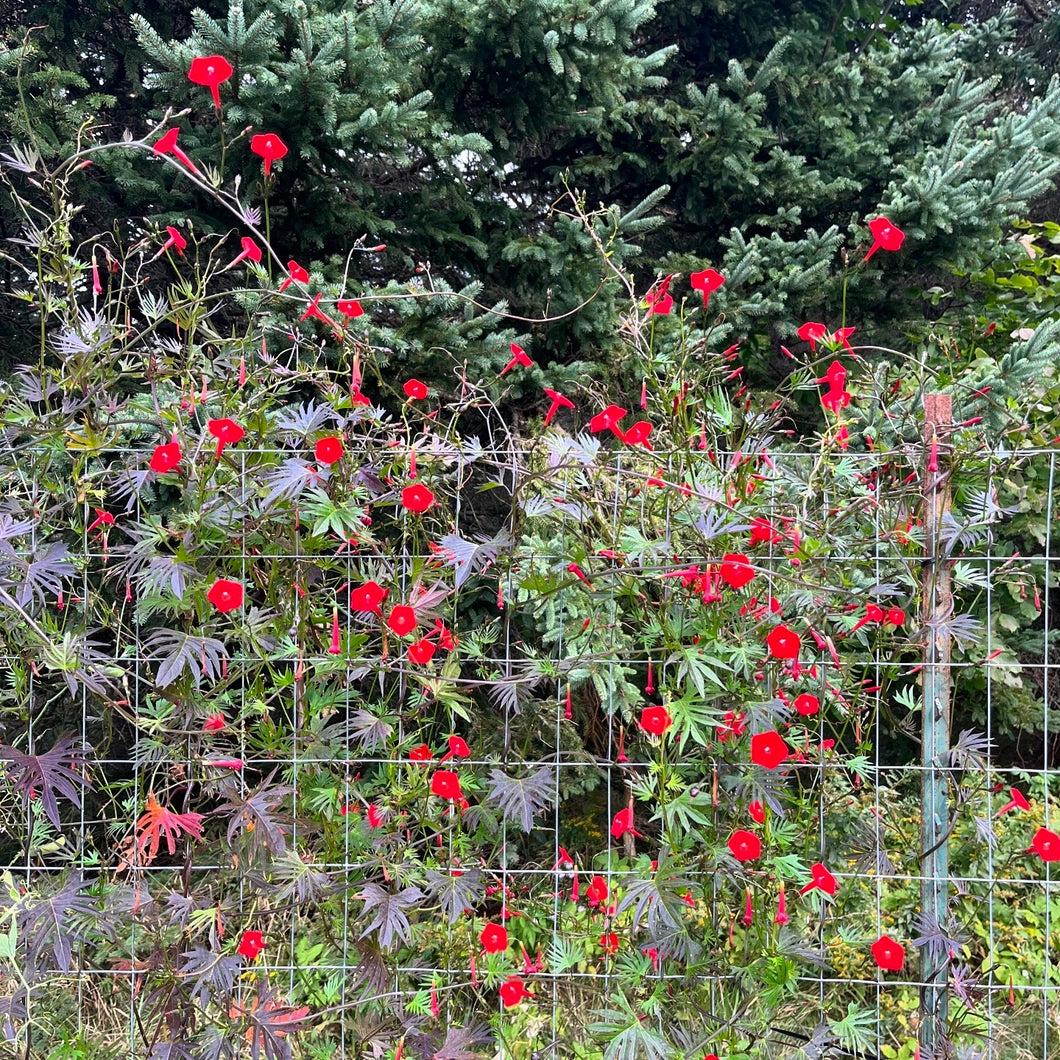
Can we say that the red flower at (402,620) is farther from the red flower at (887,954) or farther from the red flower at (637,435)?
the red flower at (887,954)

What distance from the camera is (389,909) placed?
153 centimetres

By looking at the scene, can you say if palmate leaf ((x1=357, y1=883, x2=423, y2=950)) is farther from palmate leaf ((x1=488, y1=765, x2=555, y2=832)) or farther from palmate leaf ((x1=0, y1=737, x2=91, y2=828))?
palmate leaf ((x1=0, y1=737, x2=91, y2=828))

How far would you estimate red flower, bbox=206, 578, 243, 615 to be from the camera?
1.47 meters

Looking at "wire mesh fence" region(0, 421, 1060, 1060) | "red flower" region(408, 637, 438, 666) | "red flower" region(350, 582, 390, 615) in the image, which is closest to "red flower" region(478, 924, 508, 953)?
"wire mesh fence" region(0, 421, 1060, 1060)

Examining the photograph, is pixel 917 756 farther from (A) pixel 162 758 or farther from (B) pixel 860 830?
(A) pixel 162 758

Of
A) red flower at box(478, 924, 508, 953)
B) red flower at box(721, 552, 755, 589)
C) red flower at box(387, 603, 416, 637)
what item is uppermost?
red flower at box(721, 552, 755, 589)

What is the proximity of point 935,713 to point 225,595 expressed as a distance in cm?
145

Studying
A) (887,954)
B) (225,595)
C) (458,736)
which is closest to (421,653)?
(458,736)

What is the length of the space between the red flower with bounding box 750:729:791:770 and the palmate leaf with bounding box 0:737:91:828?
127 cm

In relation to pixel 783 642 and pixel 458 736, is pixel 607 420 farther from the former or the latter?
pixel 458 736

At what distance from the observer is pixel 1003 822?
2.54 meters

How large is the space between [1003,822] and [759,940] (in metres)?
1.46

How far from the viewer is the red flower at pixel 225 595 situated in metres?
1.47

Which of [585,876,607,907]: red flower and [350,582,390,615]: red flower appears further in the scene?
[585,876,607,907]: red flower
